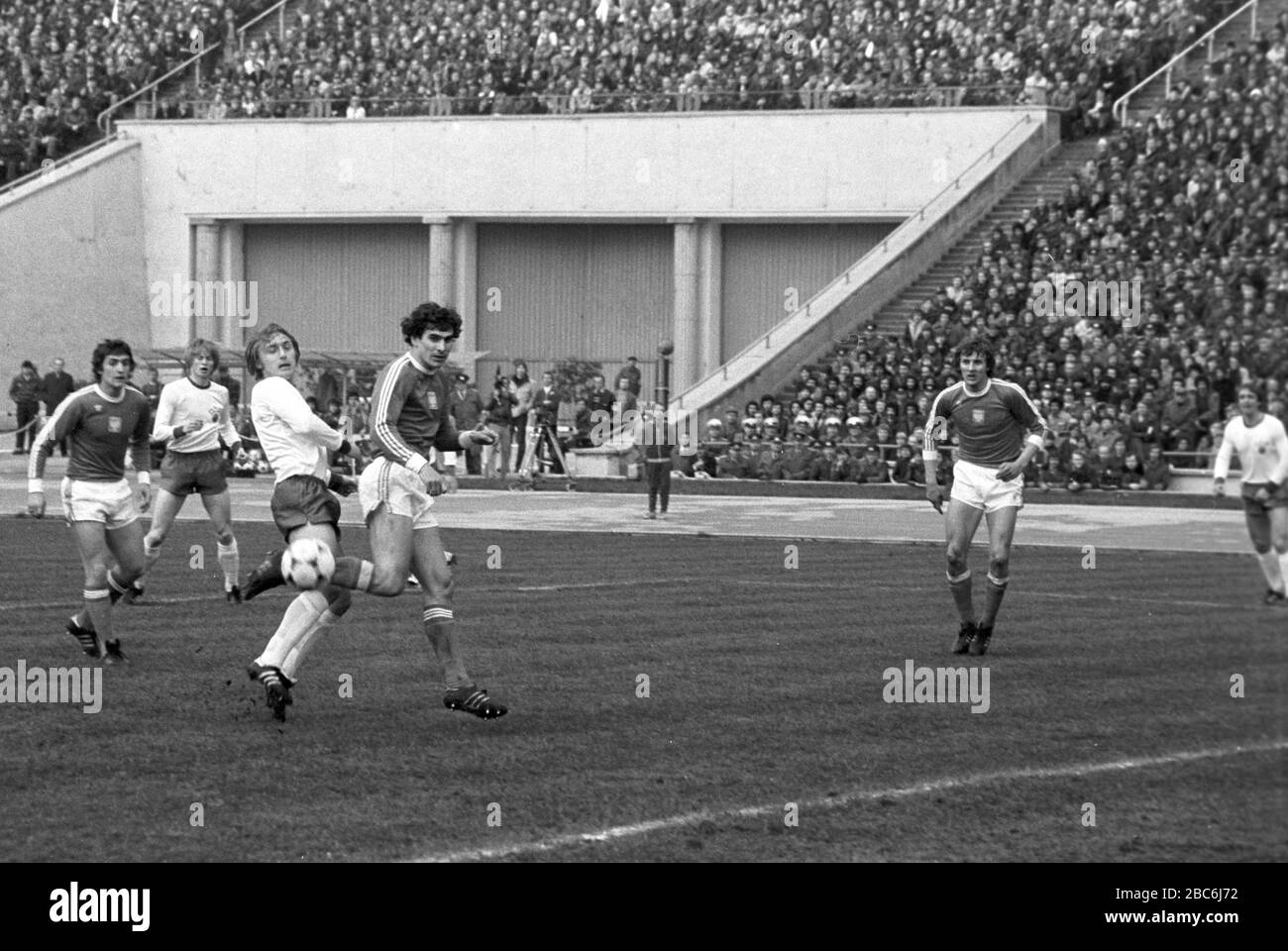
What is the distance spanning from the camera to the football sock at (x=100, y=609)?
38.5 feet

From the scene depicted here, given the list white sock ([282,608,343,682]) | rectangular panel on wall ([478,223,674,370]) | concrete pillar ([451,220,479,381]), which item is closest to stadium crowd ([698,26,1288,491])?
rectangular panel on wall ([478,223,674,370])

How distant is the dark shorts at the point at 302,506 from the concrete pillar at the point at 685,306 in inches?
1270

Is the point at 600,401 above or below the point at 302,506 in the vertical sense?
above

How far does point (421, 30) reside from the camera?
4575 cm

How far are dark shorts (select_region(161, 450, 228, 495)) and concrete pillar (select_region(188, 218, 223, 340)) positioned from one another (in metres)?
31.4

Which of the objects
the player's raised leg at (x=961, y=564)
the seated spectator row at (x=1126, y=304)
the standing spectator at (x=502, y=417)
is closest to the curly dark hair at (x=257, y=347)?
the player's raised leg at (x=961, y=564)

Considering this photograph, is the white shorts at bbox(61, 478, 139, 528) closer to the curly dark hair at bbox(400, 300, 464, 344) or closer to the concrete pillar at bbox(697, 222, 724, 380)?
the curly dark hair at bbox(400, 300, 464, 344)

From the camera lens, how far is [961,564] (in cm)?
1291

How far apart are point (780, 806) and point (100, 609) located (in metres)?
5.35

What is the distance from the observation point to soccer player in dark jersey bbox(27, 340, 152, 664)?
11.8 m

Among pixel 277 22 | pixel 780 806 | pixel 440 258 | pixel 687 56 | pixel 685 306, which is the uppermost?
pixel 277 22

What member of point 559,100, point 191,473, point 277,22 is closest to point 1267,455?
point 191,473

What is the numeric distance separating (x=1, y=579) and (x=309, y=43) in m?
32.2

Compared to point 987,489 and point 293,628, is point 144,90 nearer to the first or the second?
point 987,489
